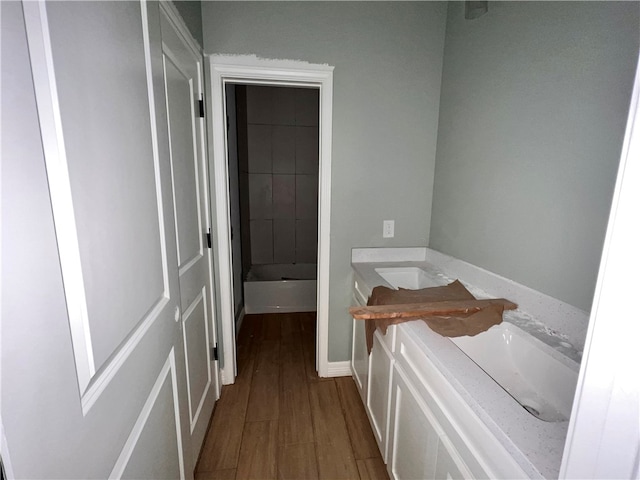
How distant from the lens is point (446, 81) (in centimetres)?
175

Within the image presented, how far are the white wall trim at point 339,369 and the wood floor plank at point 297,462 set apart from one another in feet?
1.88

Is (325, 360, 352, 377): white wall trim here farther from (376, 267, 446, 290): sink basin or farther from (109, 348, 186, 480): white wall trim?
(109, 348, 186, 480): white wall trim

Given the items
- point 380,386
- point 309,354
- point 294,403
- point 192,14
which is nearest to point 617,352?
point 380,386

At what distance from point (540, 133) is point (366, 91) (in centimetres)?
102

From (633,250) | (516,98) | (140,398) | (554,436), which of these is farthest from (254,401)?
(516,98)

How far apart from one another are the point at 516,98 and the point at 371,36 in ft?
3.19

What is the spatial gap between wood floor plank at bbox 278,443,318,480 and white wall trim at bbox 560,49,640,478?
1399 millimetres

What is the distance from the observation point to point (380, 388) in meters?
1.41

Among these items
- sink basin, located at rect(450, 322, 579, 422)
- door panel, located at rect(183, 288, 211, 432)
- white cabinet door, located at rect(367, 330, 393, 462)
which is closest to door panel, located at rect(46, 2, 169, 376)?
door panel, located at rect(183, 288, 211, 432)

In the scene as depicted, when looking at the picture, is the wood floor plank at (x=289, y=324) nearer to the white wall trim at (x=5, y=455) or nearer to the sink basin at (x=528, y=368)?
the sink basin at (x=528, y=368)

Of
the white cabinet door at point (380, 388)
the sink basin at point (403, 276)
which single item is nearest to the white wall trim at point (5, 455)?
the white cabinet door at point (380, 388)

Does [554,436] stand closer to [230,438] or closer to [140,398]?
[140,398]

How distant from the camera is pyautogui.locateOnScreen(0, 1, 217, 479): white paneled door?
39cm

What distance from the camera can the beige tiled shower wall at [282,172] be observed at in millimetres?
3451
